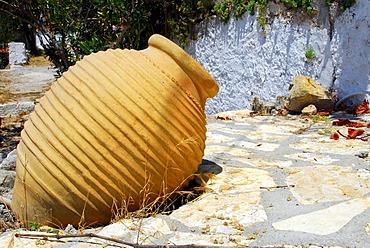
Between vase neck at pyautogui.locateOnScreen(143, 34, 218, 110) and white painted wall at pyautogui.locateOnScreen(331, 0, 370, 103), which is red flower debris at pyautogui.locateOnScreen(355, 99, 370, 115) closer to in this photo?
white painted wall at pyautogui.locateOnScreen(331, 0, 370, 103)

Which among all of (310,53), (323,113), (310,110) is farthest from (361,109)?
(310,53)

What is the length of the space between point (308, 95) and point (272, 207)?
362 centimetres

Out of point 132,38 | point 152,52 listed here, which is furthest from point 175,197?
point 132,38

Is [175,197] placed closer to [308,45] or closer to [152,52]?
[152,52]

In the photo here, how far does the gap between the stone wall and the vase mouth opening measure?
3.53 meters

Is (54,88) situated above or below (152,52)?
below

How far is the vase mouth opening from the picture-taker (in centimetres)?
263

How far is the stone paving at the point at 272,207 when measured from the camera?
197 centimetres

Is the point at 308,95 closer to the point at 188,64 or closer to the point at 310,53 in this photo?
the point at 310,53

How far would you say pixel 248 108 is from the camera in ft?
22.5

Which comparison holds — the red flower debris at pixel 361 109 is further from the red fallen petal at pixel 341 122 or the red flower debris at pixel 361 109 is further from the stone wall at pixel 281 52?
the red fallen petal at pixel 341 122

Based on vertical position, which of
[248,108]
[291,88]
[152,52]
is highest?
[152,52]

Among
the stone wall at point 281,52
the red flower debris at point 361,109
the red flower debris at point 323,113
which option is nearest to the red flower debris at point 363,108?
the red flower debris at point 361,109

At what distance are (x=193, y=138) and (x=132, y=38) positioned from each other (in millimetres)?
5580
